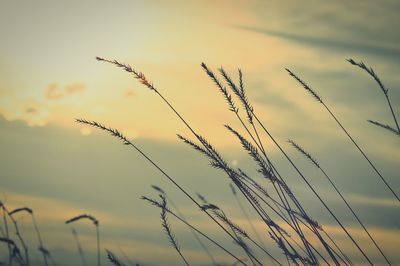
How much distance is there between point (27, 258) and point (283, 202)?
4.86 ft

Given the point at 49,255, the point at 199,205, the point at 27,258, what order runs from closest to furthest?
1. the point at 199,205
2. the point at 27,258
3. the point at 49,255

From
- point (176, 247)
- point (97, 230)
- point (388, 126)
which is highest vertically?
point (97, 230)

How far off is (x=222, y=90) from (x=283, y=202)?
72cm

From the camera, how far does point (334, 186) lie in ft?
9.55

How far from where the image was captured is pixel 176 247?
8.20ft

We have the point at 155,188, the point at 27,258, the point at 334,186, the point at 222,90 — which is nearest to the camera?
the point at 222,90

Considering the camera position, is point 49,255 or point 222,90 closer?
point 222,90

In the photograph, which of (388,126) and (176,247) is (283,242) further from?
(388,126)

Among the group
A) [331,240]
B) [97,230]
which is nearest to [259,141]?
[331,240]

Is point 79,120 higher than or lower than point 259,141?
higher

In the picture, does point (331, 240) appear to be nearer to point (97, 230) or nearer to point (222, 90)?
point (222, 90)

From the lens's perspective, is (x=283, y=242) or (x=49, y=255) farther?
(x=49, y=255)

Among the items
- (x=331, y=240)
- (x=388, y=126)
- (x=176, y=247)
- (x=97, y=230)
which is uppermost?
(x=97, y=230)

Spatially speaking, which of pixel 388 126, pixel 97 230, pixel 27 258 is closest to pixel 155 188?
pixel 97 230
